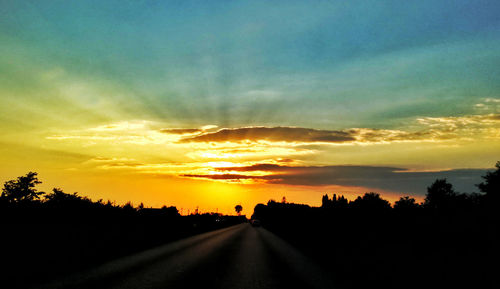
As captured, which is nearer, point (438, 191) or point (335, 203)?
point (335, 203)

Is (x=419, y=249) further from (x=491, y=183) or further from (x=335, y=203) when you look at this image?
(x=491, y=183)

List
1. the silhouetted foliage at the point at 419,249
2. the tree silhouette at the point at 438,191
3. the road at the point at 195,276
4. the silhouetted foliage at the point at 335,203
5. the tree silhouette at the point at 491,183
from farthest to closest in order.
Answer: the tree silhouette at the point at 438,191 < the tree silhouette at the point at 491,183 < the silhouetted foliage at the point at 335,203 < the road at the point at 195,276 < the silhouetted foliage at the point at 419,249

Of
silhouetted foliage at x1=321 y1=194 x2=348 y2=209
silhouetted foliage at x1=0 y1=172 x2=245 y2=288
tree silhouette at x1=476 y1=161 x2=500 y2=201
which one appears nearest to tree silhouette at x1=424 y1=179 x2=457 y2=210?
silhouetted foliage at x1=321 y1=194 x2=348 y2=209

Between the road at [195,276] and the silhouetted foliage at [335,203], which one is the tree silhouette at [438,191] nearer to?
the silhouetted foliage at [335,203]

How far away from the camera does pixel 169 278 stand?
429 inches

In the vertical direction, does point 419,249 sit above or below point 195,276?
above

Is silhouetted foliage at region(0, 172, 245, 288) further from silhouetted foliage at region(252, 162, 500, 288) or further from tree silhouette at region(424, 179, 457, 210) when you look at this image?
tree silhouette at region(424, 179, 457, 210)

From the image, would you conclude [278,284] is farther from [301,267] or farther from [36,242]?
[36,242]

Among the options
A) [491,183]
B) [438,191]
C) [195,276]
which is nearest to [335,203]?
[491,183]

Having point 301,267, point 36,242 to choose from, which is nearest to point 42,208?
point 36,242

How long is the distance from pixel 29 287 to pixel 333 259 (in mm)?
13194

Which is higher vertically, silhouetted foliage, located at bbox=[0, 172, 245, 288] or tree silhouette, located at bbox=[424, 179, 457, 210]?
silhouetted foliage, located at bbox=[0, 172, 245, 288]

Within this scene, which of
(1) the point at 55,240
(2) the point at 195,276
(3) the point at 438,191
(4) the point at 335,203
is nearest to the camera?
(2) the point at 195,276

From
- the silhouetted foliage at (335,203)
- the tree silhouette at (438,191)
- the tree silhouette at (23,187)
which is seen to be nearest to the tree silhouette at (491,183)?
the silhouetted foliage at (335,203)
